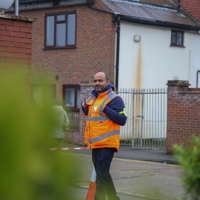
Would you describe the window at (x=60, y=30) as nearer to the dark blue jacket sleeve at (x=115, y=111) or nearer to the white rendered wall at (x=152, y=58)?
the white rendered wall at (x=152, y=58)

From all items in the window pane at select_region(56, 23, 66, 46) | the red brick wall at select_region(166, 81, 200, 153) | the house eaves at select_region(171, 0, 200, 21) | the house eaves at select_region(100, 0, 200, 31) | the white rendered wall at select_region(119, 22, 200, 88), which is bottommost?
the red brick wall at select_region(166, 81, 200, 153)

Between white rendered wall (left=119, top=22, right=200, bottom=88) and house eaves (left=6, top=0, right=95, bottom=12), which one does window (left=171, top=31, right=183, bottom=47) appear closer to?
white rendered wall (left=119, top=22, right=200, bottom=88)

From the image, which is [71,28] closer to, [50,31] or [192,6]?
[50,31]

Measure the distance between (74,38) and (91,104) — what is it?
39.3 ft

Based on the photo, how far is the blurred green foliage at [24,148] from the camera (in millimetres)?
1005

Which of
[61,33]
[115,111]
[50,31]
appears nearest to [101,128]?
[115,111]

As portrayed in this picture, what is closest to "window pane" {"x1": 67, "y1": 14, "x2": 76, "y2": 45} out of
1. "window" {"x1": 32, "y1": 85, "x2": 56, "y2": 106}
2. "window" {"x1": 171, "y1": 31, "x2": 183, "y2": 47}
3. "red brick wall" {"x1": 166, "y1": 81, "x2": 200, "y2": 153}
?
"window" {"x1": 171, "y1": 31, "x2": 183, "y2": 47}

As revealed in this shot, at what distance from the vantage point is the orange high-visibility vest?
5020mm

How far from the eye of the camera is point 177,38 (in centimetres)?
1788

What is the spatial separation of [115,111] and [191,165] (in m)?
3.82

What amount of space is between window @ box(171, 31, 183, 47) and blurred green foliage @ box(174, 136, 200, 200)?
1673cm

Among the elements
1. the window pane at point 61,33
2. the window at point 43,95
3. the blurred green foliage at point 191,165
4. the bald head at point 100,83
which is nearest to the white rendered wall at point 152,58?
the window pane at point 61,33

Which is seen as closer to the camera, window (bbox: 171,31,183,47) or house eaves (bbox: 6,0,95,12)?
house eaves (bbox: 6,0,95,12)

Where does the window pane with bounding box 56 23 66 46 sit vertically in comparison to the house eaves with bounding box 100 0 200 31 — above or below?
below
